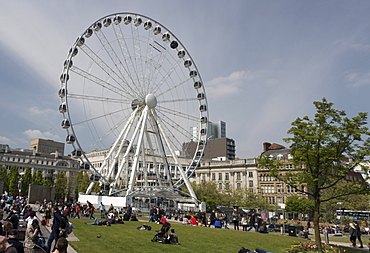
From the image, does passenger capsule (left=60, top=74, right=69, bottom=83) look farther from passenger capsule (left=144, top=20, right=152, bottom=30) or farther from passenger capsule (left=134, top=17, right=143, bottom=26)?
passenger capsule (left=144, top=20, right=152, bottom=30)

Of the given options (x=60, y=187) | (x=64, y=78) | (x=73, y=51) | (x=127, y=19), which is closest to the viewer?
(x=64, y=78)

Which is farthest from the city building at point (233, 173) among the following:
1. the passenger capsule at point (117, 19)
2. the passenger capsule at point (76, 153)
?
the passenger capsule at point (76, 153)

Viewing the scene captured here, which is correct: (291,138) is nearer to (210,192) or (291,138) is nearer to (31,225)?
(31,225)

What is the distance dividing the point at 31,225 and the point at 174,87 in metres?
38.8

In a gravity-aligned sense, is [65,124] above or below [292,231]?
above

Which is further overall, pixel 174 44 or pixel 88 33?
pixel 174 44

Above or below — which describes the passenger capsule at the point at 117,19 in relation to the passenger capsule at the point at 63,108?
above

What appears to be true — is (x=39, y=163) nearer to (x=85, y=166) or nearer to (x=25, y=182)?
(x=25, y=182)

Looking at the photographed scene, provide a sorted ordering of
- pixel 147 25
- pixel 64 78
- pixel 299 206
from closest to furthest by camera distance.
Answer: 1. pixel 64 78
2. pixel 147 25
3. pixel 299 206

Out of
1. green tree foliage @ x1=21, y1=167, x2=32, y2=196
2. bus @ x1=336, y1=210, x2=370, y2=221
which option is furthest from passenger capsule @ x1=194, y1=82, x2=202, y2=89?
green tree foliage @ x1=21, y1=167, x2=32, y2=196

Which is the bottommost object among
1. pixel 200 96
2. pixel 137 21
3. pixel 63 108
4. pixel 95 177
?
pixel 95 177

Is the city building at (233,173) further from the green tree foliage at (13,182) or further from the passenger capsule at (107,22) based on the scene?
the green tree foliage at (13,182)

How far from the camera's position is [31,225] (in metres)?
12.8

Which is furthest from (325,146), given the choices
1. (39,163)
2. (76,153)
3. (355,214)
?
(39,163)
